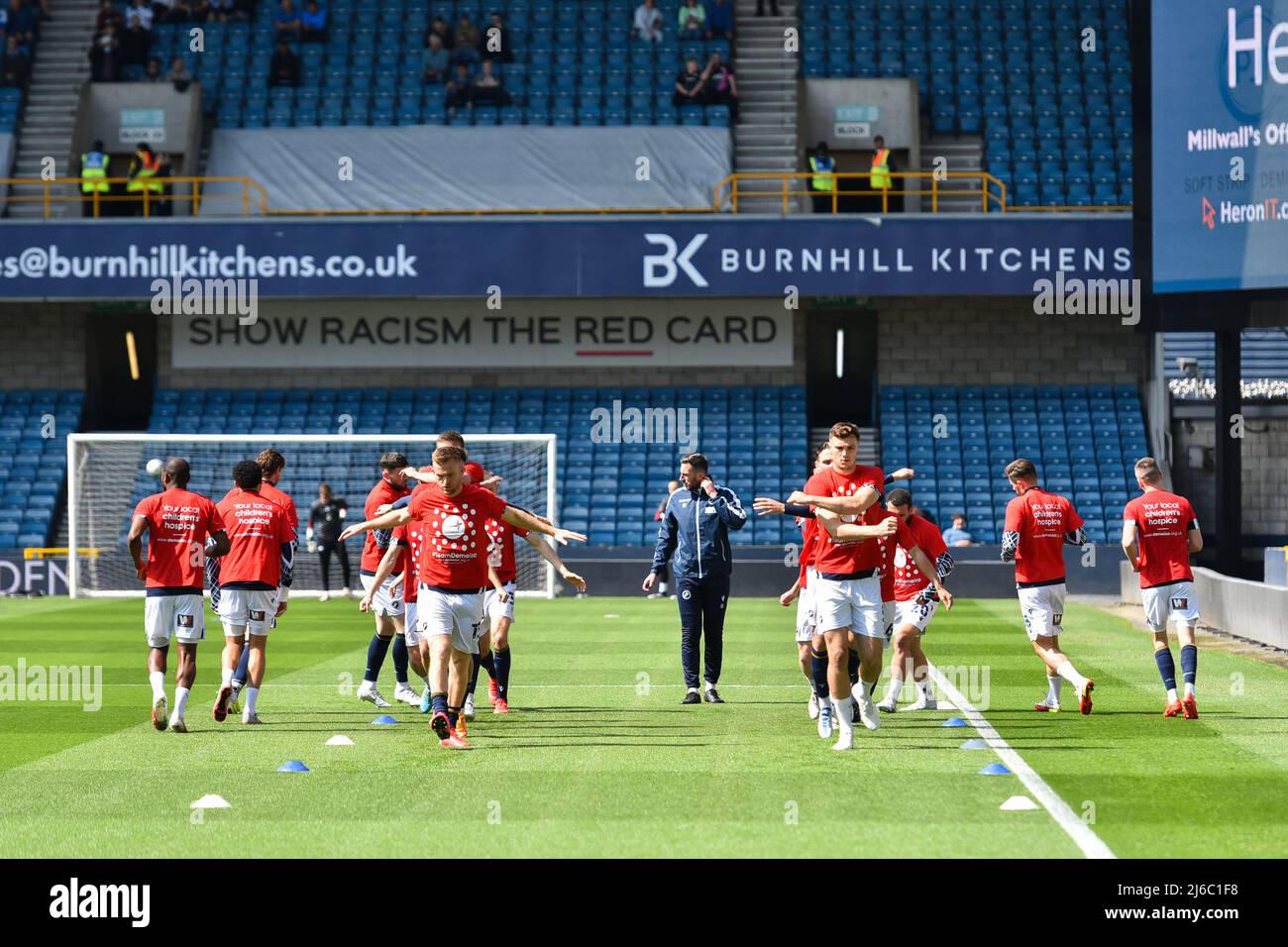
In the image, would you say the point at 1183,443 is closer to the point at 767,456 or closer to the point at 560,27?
the point at 767,456

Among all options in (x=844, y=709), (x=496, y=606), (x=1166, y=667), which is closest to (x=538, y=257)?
(x=496, y=606)

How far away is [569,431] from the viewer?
3672cm

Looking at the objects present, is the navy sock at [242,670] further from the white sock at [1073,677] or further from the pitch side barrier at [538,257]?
the pitch side barrier at [538,257]

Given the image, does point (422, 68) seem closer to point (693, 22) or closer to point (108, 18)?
point (693, 22)

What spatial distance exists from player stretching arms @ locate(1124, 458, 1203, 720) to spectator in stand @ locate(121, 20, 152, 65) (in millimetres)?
31801

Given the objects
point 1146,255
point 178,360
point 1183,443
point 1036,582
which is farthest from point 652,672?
point 178,360

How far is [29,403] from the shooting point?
37.9 metres

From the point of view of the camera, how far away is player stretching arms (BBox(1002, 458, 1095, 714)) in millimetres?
14031

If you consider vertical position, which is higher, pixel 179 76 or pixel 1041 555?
pixel 179 76

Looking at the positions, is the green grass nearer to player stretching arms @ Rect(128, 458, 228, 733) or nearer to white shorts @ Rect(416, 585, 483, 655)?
player stretching arms @ Rect(128, 458, 228, 733)

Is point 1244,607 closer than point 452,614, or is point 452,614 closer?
point 452,614

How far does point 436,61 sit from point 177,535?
2892 centimetres
